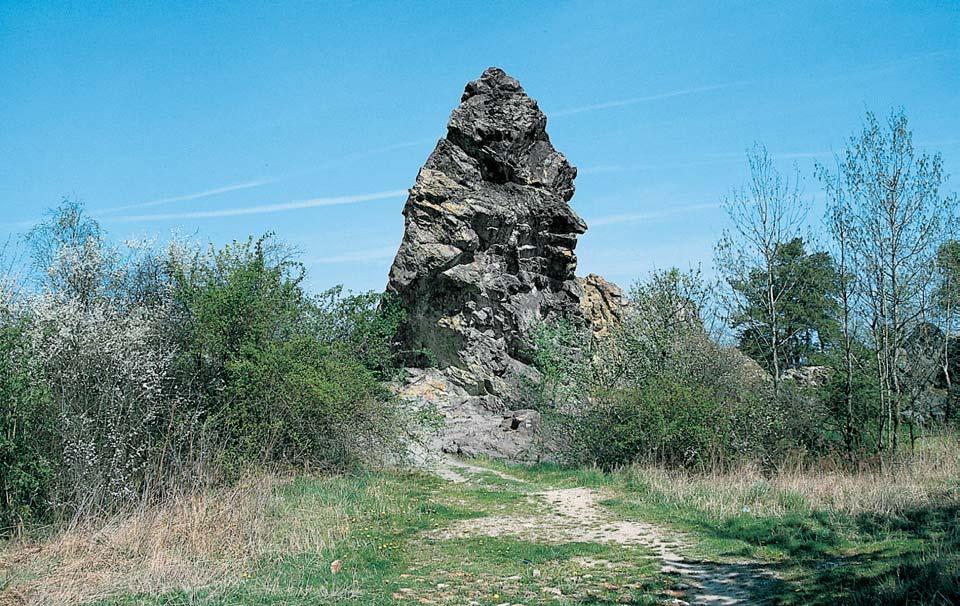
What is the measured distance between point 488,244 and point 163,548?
2707cm

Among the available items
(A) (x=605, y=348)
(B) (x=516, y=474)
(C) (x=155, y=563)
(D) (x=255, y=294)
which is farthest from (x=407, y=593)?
(A) (x=605, y=348)

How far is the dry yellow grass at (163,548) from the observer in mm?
7539

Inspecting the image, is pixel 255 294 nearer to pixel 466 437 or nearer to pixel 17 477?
pixel 17 477

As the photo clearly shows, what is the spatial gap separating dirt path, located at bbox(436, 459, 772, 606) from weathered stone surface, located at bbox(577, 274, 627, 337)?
896 inches

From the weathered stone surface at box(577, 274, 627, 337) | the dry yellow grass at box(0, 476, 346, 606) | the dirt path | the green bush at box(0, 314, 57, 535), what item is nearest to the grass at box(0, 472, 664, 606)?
the dry yellow grass at box(0, 476, 346, 606)

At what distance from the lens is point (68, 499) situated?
11.1m

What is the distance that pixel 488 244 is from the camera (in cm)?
3494

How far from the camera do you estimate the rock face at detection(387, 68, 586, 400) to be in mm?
33375

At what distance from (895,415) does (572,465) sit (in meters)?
8.59

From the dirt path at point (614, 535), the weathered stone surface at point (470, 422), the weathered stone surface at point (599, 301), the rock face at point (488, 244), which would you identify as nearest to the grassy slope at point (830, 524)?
the dirt path at point (614, 535)

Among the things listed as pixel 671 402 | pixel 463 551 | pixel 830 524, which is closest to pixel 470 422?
pixel 671 402

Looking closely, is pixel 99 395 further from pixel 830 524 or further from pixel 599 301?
pixel 599 301

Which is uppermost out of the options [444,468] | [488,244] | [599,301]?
[488,244]

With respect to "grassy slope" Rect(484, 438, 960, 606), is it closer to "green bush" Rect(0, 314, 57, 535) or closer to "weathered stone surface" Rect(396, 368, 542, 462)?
"weathered stone surface" Rect(396, 368, 542, 462)
